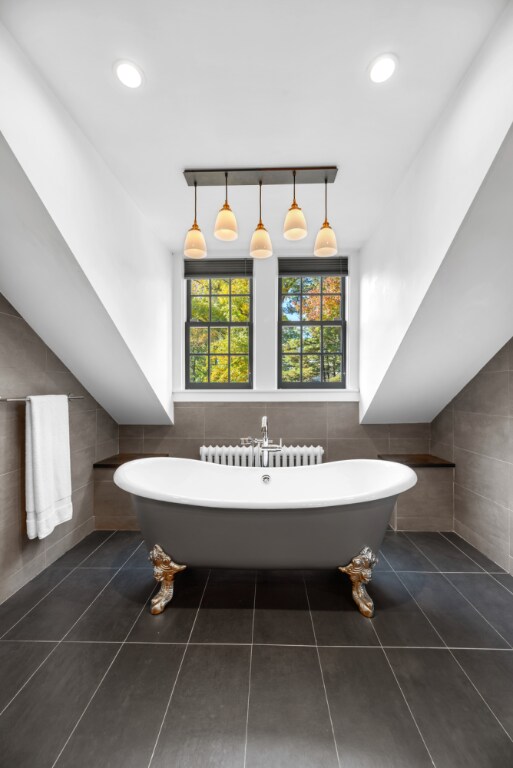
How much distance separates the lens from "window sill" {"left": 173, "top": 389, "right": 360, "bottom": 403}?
10.1 ft

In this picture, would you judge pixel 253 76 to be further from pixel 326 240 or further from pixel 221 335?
pixel 221 335

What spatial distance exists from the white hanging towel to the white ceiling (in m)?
1.53

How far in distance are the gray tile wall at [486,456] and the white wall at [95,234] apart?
246 centimetres

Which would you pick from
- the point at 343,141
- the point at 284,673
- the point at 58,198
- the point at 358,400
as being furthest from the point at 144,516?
the point at 343,141

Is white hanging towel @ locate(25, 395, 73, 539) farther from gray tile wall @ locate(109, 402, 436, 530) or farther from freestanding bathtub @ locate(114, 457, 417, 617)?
gray tile wall @ locate(109, 402, 436, 530)

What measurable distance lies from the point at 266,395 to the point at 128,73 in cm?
229

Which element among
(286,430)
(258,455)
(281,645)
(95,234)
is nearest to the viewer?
(281,645)

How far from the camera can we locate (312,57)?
134cm

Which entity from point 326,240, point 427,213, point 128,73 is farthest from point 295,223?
point 128,73

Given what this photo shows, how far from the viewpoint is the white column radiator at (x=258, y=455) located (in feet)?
9.47

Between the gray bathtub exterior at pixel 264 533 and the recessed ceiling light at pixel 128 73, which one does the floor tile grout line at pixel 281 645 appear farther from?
the recessed ceiling light at pixel 128 73

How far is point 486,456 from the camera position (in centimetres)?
238

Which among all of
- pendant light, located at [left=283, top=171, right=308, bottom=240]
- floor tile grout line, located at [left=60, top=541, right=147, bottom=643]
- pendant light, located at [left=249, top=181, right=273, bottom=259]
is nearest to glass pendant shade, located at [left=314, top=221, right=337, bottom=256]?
pendant light, located at [left=283, top=171, right=308, bottom=240]

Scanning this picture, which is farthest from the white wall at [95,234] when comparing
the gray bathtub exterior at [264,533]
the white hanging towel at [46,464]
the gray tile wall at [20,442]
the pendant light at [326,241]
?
the pendant light at [326,241]
